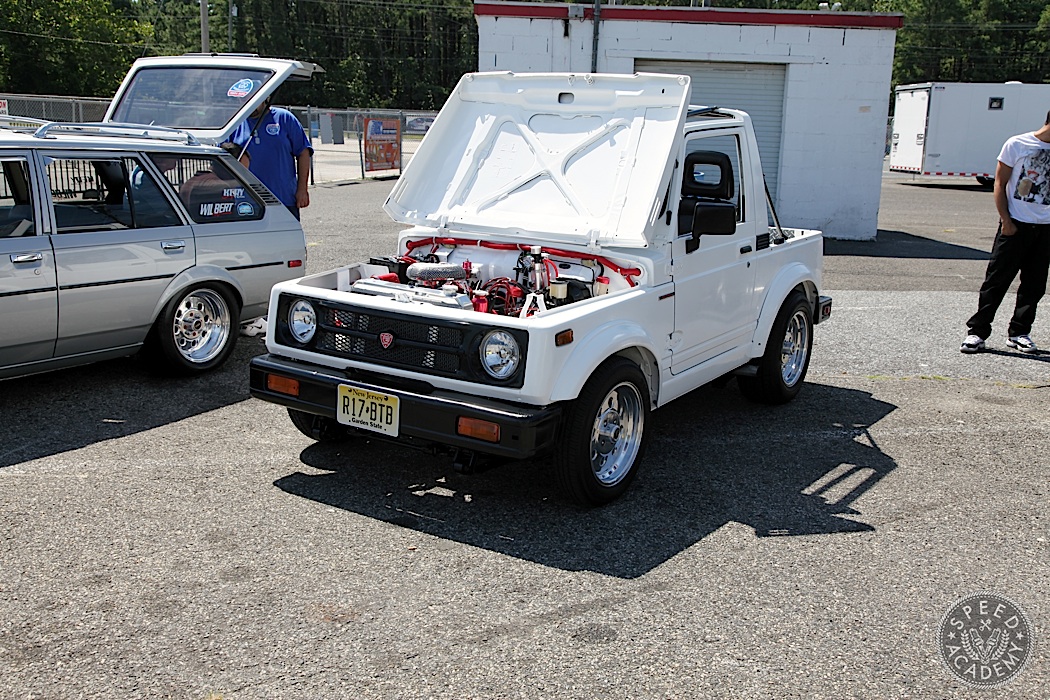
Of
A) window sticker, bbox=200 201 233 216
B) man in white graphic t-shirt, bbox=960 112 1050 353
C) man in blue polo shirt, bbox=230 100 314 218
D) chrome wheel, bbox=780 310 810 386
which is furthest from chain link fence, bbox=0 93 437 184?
chrome wheel, bbox=780 310 810 386

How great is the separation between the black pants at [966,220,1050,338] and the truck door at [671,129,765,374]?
3.31 metres

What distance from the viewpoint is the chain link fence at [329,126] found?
957 inches

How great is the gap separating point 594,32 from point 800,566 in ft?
42.3

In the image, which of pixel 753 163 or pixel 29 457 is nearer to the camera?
pixel 29 457

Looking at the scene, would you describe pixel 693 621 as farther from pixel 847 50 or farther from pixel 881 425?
pixel 847 50

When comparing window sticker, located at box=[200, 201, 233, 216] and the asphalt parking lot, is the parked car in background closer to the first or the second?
window sticker, located at box=[200, 201, 233, 216]

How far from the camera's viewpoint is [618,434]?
5.06m

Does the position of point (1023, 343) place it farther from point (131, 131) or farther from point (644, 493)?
point (131, 131)

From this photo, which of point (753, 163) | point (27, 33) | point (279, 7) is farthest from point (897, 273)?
point (279, 7)

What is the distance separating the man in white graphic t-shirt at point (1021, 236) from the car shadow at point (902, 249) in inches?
241

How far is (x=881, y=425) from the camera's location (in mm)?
6430

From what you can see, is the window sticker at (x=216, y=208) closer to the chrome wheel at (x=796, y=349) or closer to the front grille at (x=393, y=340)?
the front grille at (x=393, y=340)
